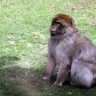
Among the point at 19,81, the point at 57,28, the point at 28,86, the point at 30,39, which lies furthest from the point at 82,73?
the point at 30,39

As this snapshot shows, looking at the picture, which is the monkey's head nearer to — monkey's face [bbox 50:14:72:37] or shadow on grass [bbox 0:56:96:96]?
monkey's face [bbox 50:14:72:37]

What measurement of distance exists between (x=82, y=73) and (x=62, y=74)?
380mm

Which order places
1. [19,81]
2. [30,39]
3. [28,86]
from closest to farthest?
1. [28,86]
2. [19,81]
3. [30,39]

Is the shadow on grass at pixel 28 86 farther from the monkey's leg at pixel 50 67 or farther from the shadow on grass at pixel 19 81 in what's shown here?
the monkey's leg at pixel 50 67

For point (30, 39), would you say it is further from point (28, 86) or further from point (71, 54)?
point (71, 54)

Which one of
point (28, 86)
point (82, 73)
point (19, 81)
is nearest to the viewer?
point (82, 73)

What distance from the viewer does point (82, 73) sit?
6281 mm

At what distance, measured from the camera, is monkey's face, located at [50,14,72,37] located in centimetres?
628

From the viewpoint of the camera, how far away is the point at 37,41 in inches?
366

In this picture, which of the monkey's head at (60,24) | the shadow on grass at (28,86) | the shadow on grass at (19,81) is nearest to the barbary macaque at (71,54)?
the monkey's head at (60,24)

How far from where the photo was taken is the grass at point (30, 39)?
20.8 feet

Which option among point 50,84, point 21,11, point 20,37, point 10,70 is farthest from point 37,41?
point 21,11

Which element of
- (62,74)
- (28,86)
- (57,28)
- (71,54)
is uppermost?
(57,28)

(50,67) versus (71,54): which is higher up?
(71,54)
